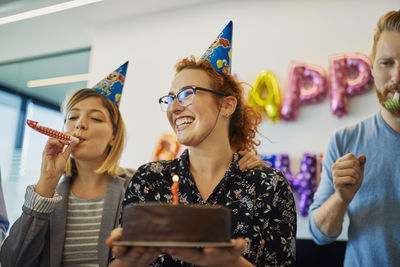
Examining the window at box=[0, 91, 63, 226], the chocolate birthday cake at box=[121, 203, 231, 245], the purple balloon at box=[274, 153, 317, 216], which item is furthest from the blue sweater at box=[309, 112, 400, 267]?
the window at box=[0, 91, 63, 226]

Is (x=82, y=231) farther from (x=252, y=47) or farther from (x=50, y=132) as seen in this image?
(x=252, y=47)

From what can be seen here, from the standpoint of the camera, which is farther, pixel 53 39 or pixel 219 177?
pixel 53 39

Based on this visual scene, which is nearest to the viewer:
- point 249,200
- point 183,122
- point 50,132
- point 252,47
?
point 249,200

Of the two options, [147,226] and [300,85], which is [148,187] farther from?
[300,85]

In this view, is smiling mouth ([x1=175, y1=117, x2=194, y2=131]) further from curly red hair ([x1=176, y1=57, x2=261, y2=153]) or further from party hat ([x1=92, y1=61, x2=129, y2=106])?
party hat ([x1=92, y1=61, x2=129, y2=106])

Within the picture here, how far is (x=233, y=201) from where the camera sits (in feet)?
4.28

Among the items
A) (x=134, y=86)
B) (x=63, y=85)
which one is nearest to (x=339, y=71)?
(x=134, y=86)

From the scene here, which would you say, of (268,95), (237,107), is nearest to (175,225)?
(237,107)

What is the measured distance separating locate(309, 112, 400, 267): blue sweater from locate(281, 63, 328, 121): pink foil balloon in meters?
1.47

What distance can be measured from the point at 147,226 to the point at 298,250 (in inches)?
64.1

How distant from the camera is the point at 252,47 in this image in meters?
3.59

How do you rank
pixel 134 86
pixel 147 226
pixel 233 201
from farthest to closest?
1. pixel 134 86
2. pixel 233 201
3. pixel 147 226

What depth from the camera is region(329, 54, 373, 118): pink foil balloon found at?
3.04 metres

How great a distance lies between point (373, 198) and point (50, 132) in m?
1.42
